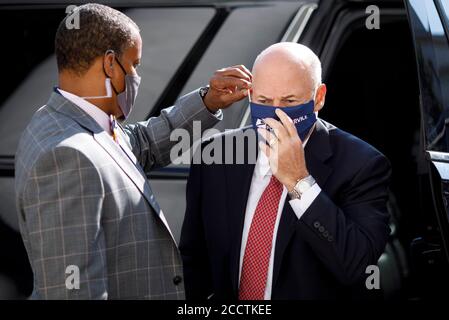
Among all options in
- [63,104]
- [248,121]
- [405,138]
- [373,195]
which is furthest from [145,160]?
[405,138]

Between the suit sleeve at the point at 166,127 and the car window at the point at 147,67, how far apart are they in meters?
0.30

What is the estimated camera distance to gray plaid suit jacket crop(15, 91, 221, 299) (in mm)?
2691

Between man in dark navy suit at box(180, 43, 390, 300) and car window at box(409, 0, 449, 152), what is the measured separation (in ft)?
1.03

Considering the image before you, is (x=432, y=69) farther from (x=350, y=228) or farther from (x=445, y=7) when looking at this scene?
(x=350, y=228)

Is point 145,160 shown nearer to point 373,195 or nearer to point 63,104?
point 63,104

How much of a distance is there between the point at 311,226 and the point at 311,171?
218mm

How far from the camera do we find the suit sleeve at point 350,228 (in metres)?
2.86

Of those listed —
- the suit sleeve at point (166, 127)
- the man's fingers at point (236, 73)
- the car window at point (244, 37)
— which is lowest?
the suit sleeve at point (166, 127)

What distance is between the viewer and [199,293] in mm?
3180

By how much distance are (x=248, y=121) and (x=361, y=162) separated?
71 cm

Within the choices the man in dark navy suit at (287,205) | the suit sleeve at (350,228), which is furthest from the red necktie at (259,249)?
the suit sleeve at (350,228)

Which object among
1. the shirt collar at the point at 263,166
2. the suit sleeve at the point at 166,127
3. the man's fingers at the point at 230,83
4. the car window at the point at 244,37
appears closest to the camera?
the shirt collar at the point at 263,166

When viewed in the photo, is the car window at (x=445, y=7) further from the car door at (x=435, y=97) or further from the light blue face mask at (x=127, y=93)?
the light blue face mask at (x=127, y=93)

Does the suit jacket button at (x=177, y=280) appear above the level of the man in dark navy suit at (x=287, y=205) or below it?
below
